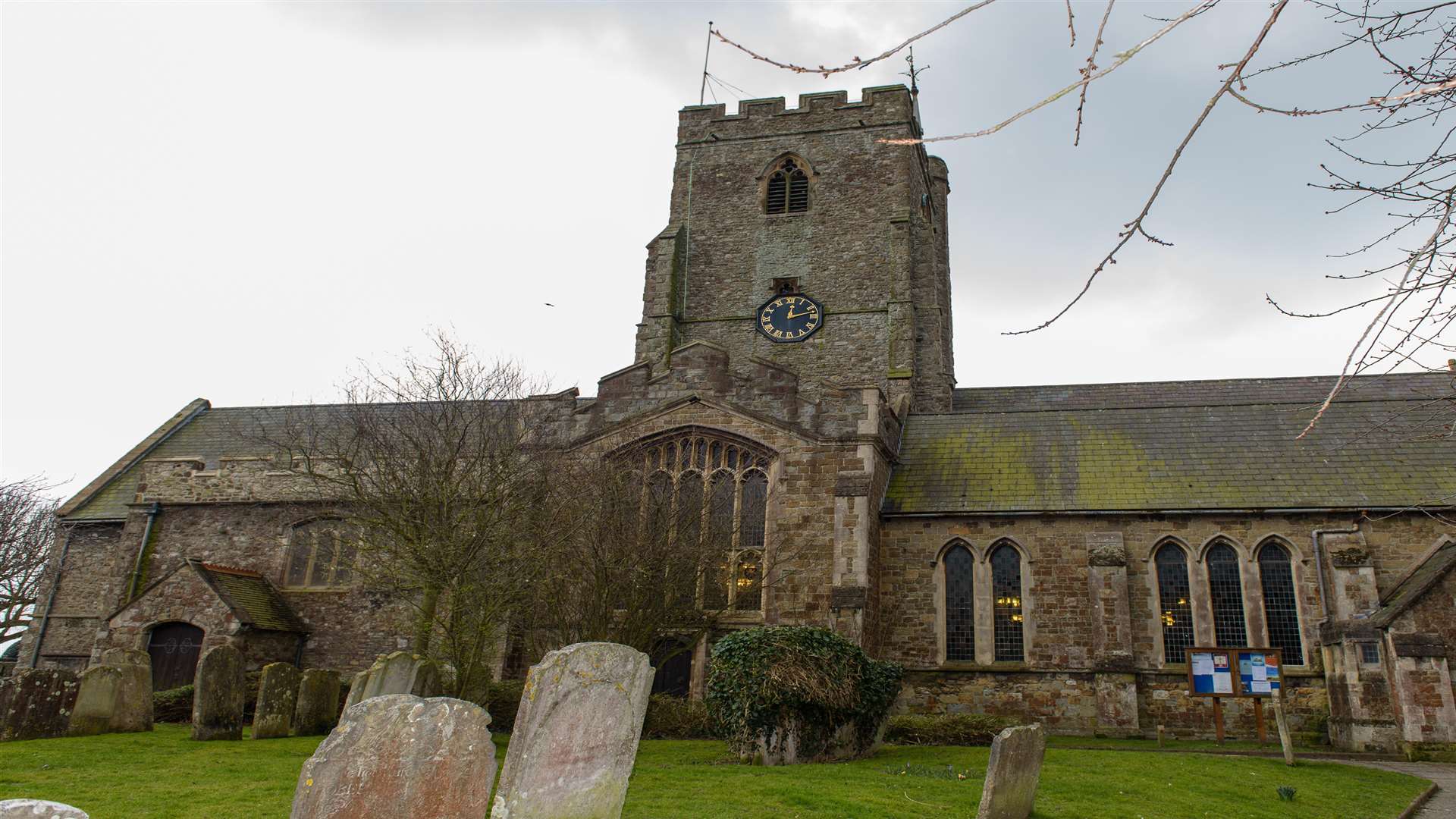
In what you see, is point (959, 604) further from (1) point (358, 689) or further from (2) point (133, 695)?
(2) point (133, 695)

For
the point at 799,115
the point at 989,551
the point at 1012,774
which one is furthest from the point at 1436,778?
the point at 799,115

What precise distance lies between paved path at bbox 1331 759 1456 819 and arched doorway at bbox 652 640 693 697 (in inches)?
417

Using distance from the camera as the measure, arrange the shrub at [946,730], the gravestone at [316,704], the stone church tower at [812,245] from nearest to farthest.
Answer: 1. the gravestone at [316,704]
2. the shrub at [946,730]
3. the stone church tower at [812,245]

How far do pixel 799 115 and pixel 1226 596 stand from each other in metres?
19.7

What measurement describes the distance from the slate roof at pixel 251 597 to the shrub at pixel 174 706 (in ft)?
5.79

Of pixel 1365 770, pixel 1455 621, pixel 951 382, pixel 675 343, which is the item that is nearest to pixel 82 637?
pixel 675 343

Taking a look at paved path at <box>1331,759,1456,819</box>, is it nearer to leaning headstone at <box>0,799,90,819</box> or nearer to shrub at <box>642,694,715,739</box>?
shrub at <box>642,694,715,739</box>

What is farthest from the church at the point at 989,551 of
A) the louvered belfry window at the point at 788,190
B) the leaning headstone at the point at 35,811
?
the leaning headstone at the point at 35,811

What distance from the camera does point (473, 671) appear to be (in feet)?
49.2

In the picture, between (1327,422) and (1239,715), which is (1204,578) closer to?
(1239,715)

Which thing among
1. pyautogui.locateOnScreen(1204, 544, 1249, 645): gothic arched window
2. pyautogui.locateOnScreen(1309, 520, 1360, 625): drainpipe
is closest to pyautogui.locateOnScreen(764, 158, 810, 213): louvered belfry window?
pyautogui.locateOnScreen(1204, 544, 1249, 645): gothic arched window

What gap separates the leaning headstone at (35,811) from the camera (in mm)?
3305

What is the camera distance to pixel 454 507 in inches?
615

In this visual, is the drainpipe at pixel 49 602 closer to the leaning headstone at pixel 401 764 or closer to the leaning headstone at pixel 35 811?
the leaning headstone at pixel 401 764
